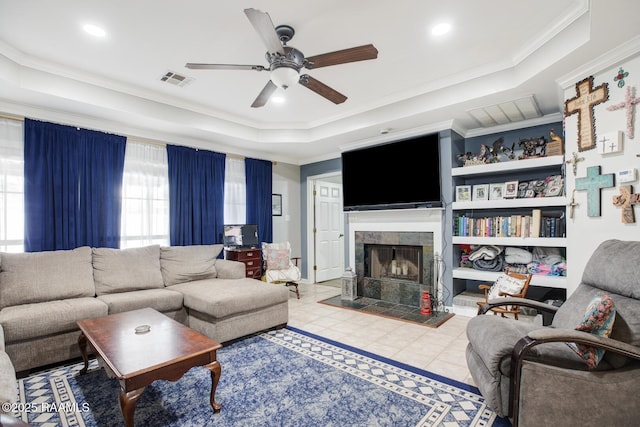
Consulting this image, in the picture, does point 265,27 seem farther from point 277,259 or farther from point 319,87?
point 277,259

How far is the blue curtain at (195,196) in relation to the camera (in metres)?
4.50

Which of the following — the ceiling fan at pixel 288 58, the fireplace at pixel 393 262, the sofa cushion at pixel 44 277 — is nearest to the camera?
the ceiling fan at pixel 288 58

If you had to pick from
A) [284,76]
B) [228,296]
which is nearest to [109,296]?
[228,296]

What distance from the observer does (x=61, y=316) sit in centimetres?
256

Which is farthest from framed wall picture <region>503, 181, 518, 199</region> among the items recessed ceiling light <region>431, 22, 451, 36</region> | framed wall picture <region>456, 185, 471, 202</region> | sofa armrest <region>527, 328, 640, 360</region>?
sofa armrest <region>527, 328, 640, 360</region>

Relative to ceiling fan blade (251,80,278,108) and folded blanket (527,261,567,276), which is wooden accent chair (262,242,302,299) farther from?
folded blanket (527,261,567,276)

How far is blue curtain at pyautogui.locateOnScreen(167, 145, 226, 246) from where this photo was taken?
4.50 m

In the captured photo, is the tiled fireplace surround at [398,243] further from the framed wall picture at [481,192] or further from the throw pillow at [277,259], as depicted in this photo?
the throw pillow at [277,259]

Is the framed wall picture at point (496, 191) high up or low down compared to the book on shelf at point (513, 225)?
up

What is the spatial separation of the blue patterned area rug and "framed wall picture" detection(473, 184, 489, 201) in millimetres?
2471

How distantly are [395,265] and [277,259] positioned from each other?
5.99 feet

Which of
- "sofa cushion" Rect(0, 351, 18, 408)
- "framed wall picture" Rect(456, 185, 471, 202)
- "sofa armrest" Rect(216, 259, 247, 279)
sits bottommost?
"sofa cushion" Rect(0, 351, 18, 408)

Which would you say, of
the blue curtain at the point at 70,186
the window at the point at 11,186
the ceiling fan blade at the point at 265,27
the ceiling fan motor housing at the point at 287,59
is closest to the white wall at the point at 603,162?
the ceiling fan motor housing at the point at 287,59

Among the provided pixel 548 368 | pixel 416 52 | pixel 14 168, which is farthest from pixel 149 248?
pixel 548 368
